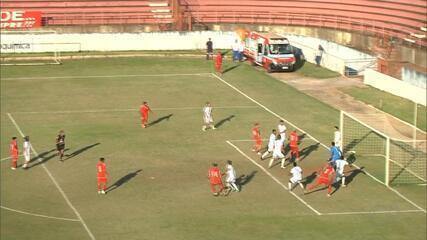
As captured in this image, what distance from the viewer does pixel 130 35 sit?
70688mm

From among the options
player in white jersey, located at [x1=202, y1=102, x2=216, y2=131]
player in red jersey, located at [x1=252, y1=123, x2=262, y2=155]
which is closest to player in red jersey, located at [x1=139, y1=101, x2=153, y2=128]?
player in white jersey, located at [x1=202, y1=102, x2=216, y2=131]

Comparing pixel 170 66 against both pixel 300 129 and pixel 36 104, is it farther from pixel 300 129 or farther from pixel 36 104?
pixel 300 129

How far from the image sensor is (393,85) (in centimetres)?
5747

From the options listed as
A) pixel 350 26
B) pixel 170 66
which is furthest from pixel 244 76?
pixel 350 26

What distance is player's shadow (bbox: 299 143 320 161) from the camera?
4585 cm

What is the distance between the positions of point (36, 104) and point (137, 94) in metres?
6.01

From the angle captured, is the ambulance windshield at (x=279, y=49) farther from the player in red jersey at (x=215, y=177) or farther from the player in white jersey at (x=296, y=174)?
the player in red jersey at (x=215, y=177)

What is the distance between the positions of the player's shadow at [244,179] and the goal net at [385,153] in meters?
5.19

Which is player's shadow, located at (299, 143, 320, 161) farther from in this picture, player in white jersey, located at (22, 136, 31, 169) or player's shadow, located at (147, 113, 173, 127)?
player in white jersey, located at (22, 136, 31, 169)

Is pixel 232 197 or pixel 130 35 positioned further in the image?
pixel 130 35

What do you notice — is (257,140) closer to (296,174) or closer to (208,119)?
(208,119)

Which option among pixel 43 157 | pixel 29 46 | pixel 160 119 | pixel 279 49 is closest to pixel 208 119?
pixel 160 119

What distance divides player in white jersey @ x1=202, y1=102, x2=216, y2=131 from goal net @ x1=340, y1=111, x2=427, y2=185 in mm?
6532

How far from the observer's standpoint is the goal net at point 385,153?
42469 mm
